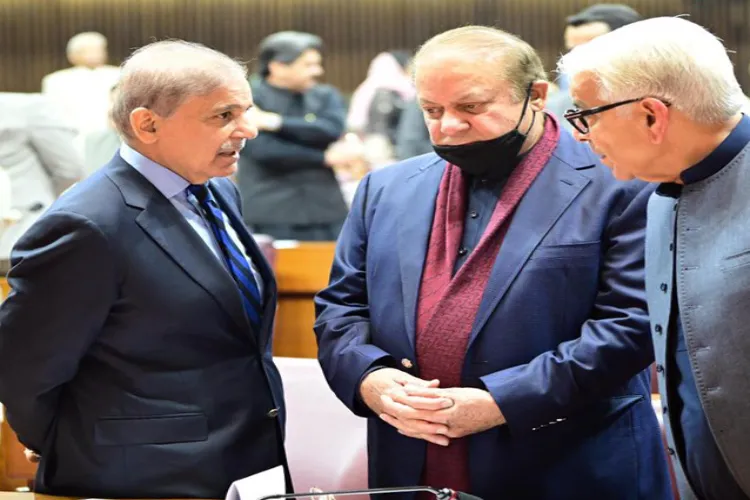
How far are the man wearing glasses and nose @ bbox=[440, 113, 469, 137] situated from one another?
31cm

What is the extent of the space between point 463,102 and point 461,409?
60cm

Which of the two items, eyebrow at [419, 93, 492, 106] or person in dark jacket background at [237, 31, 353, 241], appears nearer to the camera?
eyebrow at [419, 93, 492, 106]

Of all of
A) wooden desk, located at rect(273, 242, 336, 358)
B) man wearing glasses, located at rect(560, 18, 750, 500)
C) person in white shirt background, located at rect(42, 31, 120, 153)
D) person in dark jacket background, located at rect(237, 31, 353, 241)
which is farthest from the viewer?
person in white shirt background, located at rect(42, 31, 120, 153)

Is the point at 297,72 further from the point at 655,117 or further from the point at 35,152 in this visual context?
the point at 655,117

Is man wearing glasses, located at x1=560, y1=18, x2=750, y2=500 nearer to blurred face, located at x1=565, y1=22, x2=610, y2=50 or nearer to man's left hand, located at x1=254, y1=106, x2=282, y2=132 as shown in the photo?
blurred face, located at x1=565, y1=22, x2=610, y2=50

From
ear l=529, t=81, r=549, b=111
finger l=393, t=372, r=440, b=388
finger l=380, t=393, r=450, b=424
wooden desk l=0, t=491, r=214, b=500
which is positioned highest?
ear l=529, t=81, r=549, b=111

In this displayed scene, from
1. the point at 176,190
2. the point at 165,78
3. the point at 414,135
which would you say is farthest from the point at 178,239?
the point at 414,135

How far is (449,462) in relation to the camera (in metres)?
2.24

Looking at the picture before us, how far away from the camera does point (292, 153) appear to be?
5.86m

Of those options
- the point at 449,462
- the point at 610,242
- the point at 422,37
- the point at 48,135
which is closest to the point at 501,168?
the point at 610,242

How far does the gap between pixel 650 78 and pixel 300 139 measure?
4116mm

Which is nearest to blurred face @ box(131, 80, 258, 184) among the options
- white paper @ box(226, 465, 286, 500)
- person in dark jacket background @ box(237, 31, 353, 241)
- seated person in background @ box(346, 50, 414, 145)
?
white paper @ box(226, 465, 286, 500)

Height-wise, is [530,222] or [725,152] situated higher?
[725,152]

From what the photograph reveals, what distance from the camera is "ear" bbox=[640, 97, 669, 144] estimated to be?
72.2 inches
